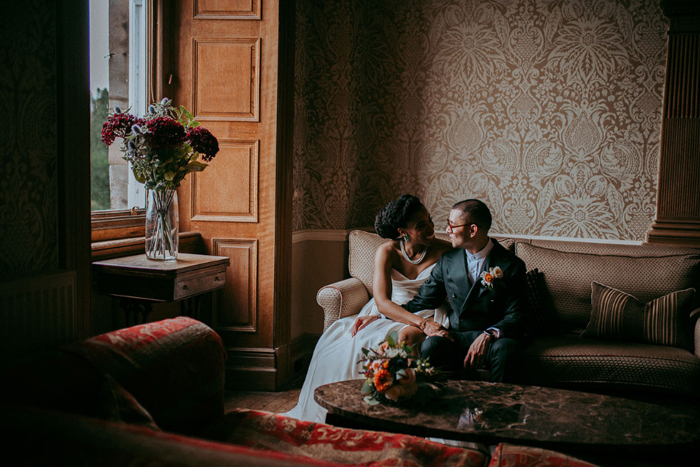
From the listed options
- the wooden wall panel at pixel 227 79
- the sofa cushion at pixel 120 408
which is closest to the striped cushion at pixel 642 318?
the wooden wall panel at pixel 227 79

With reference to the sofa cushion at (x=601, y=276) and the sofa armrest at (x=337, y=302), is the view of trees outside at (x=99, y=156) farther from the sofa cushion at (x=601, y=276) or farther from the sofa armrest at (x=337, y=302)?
the sofa cushion at (x=601, y=276)

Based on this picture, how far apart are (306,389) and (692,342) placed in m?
1.96

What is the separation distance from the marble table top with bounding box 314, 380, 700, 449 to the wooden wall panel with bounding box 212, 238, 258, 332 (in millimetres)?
1410

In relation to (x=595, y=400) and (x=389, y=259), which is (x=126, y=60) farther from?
(x=595, y=400)

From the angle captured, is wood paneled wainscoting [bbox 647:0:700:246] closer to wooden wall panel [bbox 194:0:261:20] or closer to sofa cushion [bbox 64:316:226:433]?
wooden wall panel [bbox 194:0:261:20]

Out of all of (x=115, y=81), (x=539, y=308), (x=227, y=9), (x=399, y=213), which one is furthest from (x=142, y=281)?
(x=539, y=308)

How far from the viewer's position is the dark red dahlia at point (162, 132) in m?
2.51

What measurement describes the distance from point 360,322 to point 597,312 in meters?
1.26

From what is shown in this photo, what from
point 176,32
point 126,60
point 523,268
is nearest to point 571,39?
point 523,268

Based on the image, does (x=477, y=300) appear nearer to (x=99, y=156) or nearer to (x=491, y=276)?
(x=491, y=276)

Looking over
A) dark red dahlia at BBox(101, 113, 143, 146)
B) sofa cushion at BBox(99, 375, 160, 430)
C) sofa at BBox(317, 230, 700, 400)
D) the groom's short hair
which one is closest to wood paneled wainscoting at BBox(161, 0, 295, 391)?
sofa at BBox(317, 230, 700, 400)

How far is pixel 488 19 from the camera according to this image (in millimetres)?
3863

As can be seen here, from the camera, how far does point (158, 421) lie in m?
1.44

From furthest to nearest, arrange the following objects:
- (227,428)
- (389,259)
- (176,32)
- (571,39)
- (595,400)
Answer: (571,39) → (176,32) → (389,259) → (595,400) → (227,428)
